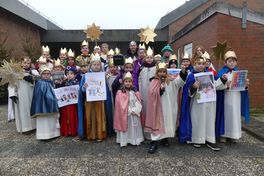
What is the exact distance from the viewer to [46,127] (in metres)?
5.60

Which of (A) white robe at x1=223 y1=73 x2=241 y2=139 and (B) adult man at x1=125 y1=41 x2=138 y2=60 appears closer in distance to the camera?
(A) white robe at x1=223 y1=73 x2=241 y2=139

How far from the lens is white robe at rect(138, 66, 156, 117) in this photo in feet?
17.5

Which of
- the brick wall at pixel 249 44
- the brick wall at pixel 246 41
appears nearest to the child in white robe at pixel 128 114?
the brick wall at pixel 249 44

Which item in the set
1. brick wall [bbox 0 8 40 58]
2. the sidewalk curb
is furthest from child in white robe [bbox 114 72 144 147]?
brick wall [bbox 0 8 40 58]

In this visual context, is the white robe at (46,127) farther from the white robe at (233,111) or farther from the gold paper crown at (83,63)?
the white robe at (233,111)

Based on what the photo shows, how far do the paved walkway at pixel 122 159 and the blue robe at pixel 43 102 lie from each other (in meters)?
0.67

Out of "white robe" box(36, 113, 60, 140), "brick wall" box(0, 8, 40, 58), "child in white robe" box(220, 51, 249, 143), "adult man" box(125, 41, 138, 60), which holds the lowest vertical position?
"white robe" box(36, 113, 60, 140)

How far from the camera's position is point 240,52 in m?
8.65

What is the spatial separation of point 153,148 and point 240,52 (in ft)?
18.4

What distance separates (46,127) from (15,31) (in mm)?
13203

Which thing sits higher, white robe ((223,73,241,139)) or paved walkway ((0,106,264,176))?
white robe ((223,73,241,139))

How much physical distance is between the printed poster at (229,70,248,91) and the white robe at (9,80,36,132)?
15.6ft

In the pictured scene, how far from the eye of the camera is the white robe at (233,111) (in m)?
5.02

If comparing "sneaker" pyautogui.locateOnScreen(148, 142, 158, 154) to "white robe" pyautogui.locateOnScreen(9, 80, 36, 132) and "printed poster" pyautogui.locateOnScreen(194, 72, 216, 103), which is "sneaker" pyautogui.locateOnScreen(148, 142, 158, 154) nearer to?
"printed poster" pyautogui.locateOnScreen(194, 72, 216, 103)
